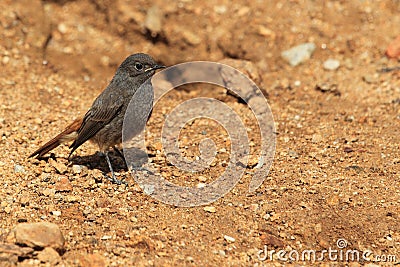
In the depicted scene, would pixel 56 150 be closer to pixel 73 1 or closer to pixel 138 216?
pixel 138 216

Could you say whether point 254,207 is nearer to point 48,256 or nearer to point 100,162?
point 48,256

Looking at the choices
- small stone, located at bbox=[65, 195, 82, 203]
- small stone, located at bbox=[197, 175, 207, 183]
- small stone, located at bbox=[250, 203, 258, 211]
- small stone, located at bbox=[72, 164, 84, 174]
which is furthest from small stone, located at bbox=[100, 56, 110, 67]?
small stone, located at bbox=[250, 203, 258, 211]

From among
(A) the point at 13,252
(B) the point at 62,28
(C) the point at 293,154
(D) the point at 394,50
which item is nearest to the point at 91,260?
(A) the point at 13,252

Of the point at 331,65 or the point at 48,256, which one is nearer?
the point at 48,256

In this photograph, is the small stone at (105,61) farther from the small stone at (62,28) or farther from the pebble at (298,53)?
the pebble at (298,53)

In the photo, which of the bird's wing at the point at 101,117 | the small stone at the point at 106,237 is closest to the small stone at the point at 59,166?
the bird's wing at the point at 101,117

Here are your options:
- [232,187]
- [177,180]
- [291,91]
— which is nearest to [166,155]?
[177,180]

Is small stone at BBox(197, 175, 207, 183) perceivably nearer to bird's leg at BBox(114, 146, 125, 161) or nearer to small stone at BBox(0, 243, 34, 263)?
bird's leg at BBox(114, 146, 125, 161)
